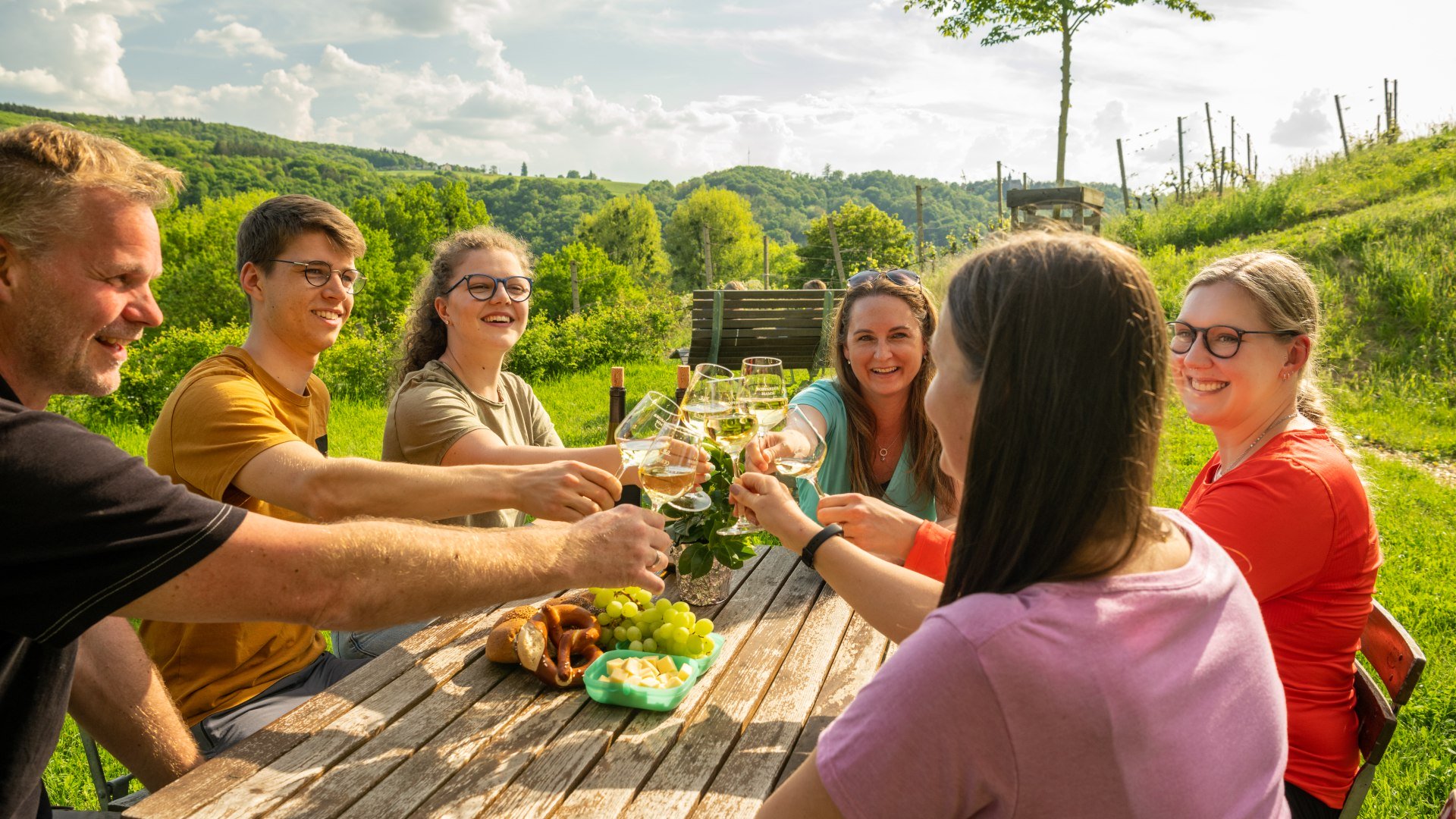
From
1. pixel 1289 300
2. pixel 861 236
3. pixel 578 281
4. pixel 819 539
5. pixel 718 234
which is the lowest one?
pixel 819 539

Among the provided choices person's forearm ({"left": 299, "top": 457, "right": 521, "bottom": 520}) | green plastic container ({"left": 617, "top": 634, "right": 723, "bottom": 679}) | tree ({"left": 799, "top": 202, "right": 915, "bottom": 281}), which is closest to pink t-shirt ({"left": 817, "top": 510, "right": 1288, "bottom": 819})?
green plastic container ({"left": 617, "top": 634, "right": 723, "bottom": 679})

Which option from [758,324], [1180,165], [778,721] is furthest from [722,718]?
[1180,165]

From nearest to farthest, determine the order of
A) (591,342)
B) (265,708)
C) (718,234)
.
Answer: (265,708) → (591,342) → (718,234)

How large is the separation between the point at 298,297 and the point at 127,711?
1.46m

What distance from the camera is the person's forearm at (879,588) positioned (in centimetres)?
188

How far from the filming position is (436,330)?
3.78 m

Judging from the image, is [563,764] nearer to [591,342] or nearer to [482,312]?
[482,312]

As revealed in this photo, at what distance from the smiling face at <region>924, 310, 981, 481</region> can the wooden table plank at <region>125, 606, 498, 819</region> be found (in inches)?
61.2

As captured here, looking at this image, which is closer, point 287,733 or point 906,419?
point 287,733

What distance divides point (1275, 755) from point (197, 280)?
52121mm

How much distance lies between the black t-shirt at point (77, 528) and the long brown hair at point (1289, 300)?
262cm

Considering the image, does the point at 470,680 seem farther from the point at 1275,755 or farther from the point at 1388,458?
the point at 1388,458

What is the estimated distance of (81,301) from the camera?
1.87m

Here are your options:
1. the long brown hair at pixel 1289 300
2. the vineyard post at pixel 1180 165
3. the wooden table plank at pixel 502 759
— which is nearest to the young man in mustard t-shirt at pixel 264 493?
the wooden table plank at pixel 502 759
